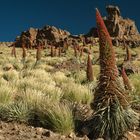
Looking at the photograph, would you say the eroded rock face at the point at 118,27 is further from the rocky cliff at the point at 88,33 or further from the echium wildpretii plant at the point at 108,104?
the echium wildpretii plant at the point at 108,104

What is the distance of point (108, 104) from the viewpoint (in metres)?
7.35

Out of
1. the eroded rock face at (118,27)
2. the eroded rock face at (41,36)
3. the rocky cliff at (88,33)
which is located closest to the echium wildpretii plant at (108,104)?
the eroded rock face at (118,27)

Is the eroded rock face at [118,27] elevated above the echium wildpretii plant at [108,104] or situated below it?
above

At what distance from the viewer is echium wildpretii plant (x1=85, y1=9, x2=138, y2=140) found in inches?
284

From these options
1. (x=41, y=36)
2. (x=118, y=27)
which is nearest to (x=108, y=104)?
(x=118, y=27)

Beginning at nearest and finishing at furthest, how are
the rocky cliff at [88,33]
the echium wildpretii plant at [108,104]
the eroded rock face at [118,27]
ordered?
the echium wildpretii plant at [108,104] → the rocky cliff at [88,33] → the eroded rock face at [118,27]

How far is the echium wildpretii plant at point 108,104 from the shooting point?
7.21 meters

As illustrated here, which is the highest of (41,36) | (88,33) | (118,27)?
(118,27)

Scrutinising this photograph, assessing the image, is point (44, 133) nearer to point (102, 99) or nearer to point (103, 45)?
point (102, 99)

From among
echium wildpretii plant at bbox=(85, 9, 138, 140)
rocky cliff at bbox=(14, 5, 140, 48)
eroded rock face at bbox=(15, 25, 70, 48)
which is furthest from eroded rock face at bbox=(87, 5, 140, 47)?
echium wildpretii plant at bbox=(85, 9, 138, 140)

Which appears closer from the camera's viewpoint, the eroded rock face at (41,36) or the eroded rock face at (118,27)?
the eroded rock face at (41,36)

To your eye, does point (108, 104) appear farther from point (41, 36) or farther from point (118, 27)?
point (41, 36)

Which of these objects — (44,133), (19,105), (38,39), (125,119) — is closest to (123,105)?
(125,119)

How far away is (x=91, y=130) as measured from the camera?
24.5ft
